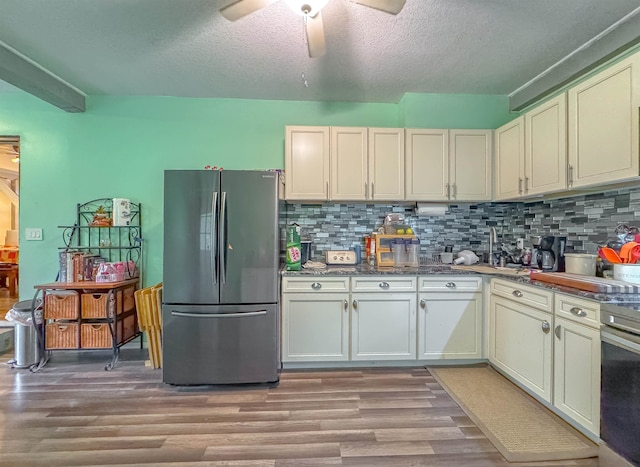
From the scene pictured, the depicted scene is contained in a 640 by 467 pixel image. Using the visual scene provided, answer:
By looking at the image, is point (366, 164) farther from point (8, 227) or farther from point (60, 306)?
point (8, 227)

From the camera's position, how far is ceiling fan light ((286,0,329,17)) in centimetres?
166

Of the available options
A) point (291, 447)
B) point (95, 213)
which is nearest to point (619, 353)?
point (291, 447)

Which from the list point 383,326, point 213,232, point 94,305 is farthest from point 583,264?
point 94,305

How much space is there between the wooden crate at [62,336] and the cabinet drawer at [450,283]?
9.88 feet

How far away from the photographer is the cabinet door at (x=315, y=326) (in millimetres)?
2723

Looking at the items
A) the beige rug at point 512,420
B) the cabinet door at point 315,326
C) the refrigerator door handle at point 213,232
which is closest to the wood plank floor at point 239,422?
the beige rug at point 512,420

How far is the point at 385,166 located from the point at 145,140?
242 centimetres

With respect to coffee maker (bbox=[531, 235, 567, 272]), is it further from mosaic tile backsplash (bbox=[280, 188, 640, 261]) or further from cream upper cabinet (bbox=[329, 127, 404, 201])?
cream upper cabinet (bbox=[329, 127, 404, 201])

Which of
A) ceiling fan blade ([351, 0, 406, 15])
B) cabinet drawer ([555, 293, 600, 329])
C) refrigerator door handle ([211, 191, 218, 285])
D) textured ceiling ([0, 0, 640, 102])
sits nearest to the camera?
ceiling fan blade ([351, 0, 406, 15])

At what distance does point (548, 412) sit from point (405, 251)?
1560 mm

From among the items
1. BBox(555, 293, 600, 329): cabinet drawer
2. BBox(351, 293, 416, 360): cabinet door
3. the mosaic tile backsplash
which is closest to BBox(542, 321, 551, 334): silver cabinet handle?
BBox(555, 293, 600, 329): cabinet drawer

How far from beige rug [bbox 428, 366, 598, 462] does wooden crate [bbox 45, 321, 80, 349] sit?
10.1 feet

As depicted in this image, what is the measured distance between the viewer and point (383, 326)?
2748 millimetres

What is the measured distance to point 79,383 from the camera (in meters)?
2.54
